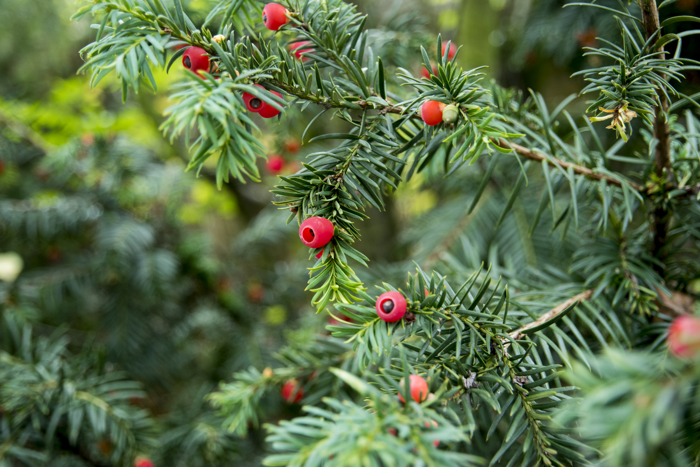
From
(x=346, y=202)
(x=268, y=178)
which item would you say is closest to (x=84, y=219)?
(x=268, y=178)

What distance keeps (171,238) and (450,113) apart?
45.5 inches

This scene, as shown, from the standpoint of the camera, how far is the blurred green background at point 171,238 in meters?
0.96

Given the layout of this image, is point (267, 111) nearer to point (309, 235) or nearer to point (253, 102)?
point (253, 102)

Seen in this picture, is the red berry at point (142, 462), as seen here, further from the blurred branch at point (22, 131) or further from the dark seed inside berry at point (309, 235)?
the blurred branch at point (22, 131)

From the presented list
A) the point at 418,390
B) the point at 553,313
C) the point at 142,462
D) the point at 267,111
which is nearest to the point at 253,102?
the point at 267,111

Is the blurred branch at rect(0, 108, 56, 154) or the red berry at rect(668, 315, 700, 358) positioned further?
the blurred branch at rect(0, 108, 56, 154)

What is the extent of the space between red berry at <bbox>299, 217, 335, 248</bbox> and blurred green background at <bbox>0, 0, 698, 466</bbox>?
1.29 feet

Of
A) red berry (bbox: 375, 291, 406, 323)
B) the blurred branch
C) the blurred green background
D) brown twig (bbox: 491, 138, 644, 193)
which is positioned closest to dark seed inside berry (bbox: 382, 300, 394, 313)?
red berry (bbox: 375, 291, 406, 323)

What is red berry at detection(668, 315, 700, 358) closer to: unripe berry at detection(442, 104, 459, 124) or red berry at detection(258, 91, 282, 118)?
unripe berry at detection(442, 104, 459, 124)

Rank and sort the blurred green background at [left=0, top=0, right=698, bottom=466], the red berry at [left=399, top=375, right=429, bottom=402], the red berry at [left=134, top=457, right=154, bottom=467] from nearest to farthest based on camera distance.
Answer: the red berry at [left=399, top=375, right=429, bottom=402], the red berry at [left=134, top=457, right=154, bottom=467], the blurred green background at [left=0, top=0, right=698, bottom=466]

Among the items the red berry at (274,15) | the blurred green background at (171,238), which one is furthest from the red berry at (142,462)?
the red berry at (274,15)

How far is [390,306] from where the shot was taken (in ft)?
1.24

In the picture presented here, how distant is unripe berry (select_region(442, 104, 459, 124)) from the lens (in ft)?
1.21

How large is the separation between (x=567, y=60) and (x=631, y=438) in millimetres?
1257
